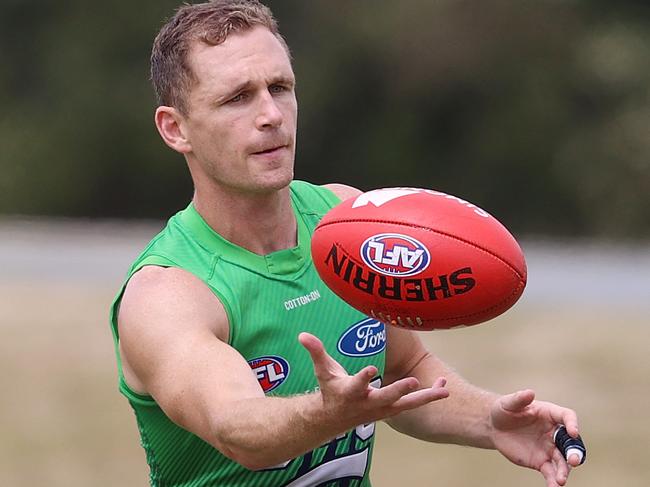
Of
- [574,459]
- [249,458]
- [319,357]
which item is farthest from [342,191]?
[319,357]

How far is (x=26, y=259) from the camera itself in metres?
19.8

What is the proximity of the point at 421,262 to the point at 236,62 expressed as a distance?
1.00m

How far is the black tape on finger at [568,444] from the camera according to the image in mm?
4301

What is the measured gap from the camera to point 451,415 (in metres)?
4.97

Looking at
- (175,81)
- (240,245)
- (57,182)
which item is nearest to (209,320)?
(240,245)

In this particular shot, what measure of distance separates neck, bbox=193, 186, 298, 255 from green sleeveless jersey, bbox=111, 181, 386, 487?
0.04m

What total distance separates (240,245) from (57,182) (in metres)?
25.4

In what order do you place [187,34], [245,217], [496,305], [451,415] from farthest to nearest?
[451,415], [245,217], [187,34], [496,305]

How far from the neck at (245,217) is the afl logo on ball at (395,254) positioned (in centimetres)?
69

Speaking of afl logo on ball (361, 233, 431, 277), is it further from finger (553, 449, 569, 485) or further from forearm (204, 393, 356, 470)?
finger (553, 449, 569, 485)

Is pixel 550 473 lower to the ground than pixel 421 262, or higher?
lower

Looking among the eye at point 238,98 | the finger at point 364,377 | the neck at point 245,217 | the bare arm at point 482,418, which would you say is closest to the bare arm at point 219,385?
the finger at point 364,377

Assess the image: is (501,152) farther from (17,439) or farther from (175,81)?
(175,81)

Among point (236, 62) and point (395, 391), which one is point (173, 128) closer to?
point (236, 62)
